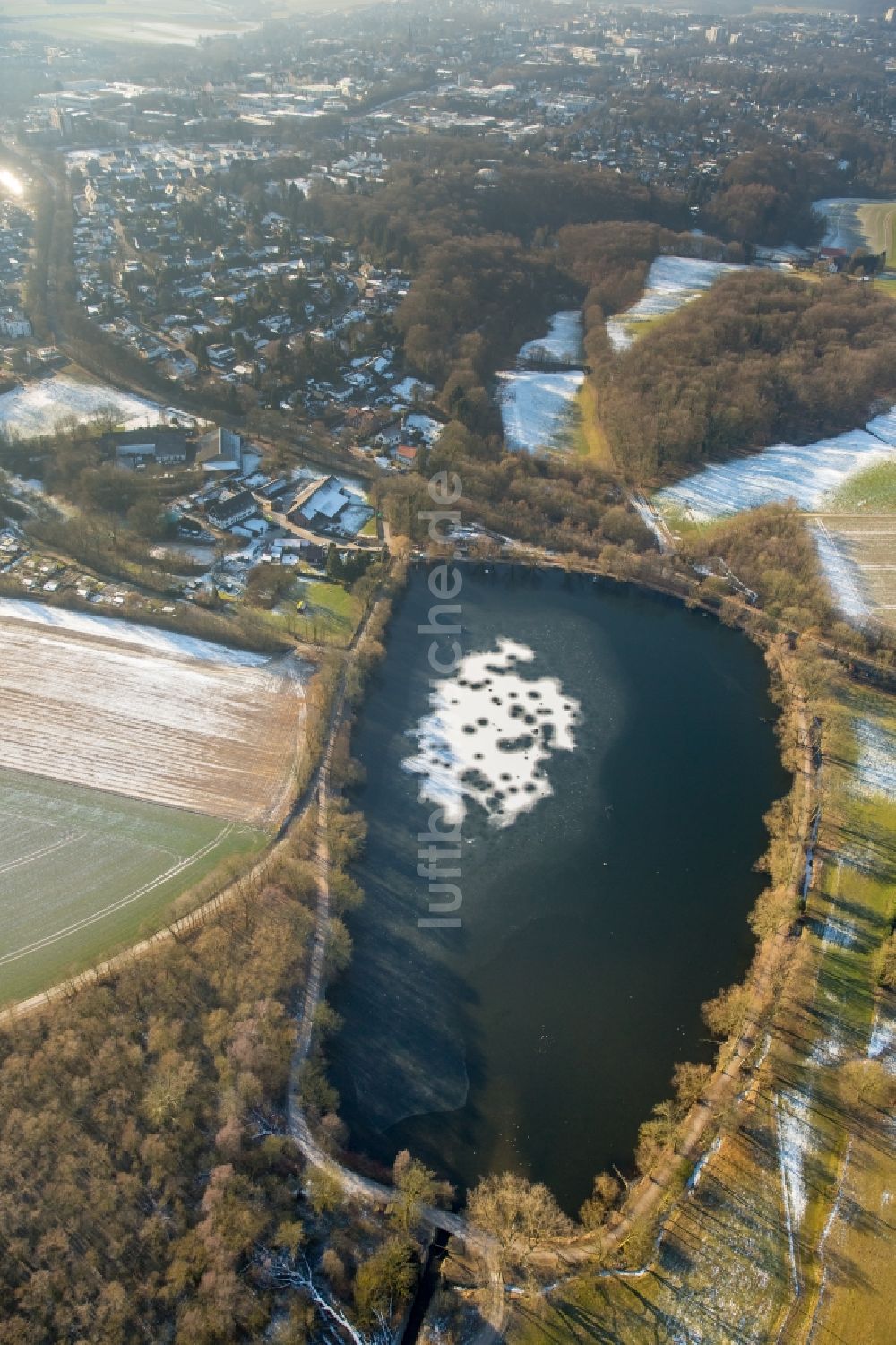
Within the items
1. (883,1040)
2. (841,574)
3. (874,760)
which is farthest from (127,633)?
(841,574)

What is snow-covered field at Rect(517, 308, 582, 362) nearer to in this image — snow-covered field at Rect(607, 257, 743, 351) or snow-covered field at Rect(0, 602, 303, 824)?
snow-covered field at Rect(607, 257, 743, 351)

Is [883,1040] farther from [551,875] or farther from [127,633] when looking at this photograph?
[127,633]

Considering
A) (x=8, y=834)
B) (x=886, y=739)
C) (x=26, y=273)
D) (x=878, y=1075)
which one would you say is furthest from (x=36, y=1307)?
(x=26, y=273)

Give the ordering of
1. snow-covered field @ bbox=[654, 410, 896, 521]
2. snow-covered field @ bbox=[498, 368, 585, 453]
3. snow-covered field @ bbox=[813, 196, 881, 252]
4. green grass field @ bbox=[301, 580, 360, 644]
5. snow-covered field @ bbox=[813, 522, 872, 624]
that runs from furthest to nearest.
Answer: snow-covered field @ bbox=[813, 196, 881, 252] → snow-covered field @ bbox=[498, 368, 585, 453] → snow-covered field @ bbox=[654, 410, 896, 521] → snow-covered field @ bbox=[813, 522, 872, 624] → green grass field @ bbox=[301, 580, 360, 644]

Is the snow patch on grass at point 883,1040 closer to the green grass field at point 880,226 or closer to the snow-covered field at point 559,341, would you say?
the snow-covered field at point 559,341

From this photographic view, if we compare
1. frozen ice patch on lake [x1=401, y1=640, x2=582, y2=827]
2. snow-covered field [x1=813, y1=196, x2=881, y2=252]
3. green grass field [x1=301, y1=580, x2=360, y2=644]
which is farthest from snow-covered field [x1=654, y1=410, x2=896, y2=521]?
snow-covered field [x1=813, y1=196, x2=881, y2=252]

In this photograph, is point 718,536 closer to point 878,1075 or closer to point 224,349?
point 878,1075
